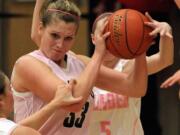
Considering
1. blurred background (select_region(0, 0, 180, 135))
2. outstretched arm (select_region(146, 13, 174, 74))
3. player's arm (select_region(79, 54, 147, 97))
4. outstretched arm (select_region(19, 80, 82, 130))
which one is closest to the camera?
outstretched arm (select_region(19, 80, 82, 130))

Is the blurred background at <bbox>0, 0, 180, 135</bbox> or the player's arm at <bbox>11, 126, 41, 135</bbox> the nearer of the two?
the player's arm at <bbox>11, 126, 41, 135</bbox>

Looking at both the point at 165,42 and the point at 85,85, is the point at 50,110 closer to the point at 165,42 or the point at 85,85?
the point at 85,85

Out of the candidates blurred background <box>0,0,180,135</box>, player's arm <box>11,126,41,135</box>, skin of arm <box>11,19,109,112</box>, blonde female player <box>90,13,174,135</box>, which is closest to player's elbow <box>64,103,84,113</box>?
skin of arm <box>11,19,109,112</box>

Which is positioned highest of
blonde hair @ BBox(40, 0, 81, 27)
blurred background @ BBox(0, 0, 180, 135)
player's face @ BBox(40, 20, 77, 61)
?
blonde hair @ BBox(40, 0, 81, 27)

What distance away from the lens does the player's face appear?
395 centimetres

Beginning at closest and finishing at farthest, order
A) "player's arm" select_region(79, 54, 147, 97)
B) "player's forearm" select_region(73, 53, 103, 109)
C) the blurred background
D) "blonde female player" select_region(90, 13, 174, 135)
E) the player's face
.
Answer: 1. "player's forearm" select_region(73, 53, 103, 109)
2. the player's face
3. "player's arm" select_region(79, 54, 147, 97)
4. "blonde female player" select_region(90, 13, 174, 135)
5. the blurred background

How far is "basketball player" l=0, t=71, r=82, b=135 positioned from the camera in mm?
3480

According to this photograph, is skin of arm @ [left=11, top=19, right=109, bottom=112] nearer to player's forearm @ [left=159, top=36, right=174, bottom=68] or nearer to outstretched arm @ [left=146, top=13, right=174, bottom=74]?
outstretched arm @ [left=146, top=13, right=174, bottom=74]

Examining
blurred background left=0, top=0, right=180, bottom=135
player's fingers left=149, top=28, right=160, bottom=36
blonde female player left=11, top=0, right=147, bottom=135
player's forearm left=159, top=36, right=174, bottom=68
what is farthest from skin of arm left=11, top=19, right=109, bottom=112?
blurred background left=0, top=0, right=180, bottom=135

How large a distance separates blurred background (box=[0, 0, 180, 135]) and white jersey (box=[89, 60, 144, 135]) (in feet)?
9.56

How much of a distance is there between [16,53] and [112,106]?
3.61m

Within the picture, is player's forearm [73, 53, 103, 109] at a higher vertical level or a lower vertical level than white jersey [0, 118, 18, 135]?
higher

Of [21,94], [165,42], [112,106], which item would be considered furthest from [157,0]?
[21,94]

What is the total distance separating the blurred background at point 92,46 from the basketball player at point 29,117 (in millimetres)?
4433
